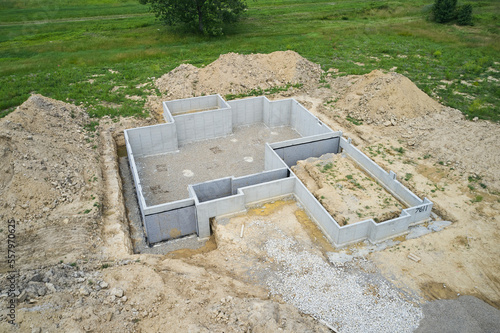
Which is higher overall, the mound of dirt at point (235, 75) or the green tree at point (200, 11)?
the green tree at point (200, 11)

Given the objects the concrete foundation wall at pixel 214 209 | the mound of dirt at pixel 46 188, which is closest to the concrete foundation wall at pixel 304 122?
the concrete foundation wall at pixel 214 209

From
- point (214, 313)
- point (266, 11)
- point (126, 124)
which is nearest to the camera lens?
point (214, 313)

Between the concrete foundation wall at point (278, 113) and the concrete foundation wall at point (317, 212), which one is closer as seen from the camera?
the concrete foundation wall at point (317, 212)

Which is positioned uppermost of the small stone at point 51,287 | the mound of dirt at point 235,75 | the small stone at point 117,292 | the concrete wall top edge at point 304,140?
the mound of dirt at point 235,75

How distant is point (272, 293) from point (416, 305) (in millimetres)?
4419

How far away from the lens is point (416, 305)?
10898 millimetres

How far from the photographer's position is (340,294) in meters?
11.1

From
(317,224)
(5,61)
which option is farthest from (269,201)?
(5,61)

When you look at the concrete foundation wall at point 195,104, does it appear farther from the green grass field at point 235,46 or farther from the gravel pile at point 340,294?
the gravel pile at point 340,294

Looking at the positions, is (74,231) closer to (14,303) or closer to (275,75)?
(14,303)

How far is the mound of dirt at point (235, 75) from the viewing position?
2433 centimetres

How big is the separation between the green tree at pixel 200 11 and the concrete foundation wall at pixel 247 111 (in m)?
15.4

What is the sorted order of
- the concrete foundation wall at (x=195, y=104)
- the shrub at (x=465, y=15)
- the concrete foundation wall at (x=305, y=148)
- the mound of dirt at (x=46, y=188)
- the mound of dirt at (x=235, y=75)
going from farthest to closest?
the shrub at (x=465, y=15) → the mound of dirt at (x=235, y=75) → the concrete foundation wall at (x=195, y=104) → the concrete foundation wall at (x=305, y=148) → the mound of dirt at (x=46, y=188)

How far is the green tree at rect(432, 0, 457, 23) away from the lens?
41719 mm
